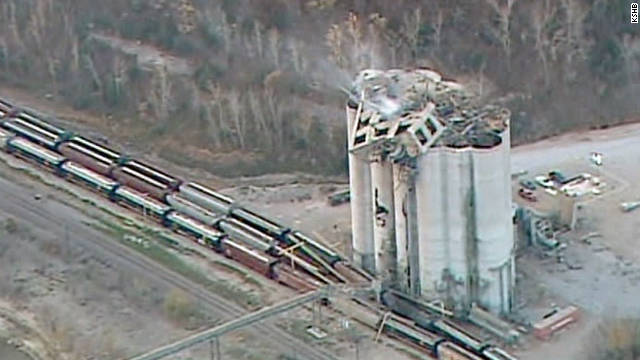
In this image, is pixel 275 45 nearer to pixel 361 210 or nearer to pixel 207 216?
pixel 207 216

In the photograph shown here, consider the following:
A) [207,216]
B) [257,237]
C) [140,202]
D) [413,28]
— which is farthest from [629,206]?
[140,202]

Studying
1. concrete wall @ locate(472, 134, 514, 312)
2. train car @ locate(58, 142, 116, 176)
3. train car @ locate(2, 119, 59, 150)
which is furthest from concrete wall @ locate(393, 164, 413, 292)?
train car @ locate(2, 119, 59, 150)

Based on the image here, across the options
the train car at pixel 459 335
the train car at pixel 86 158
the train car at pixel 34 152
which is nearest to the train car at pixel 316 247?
the train car at pixel 459 335

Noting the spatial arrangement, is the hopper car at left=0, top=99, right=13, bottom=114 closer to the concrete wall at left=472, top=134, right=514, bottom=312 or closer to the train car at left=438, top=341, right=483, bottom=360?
the concrete wall at left=472, top=134, right=514, bottom=312

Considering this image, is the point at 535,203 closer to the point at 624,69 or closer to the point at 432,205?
the point at 432,205

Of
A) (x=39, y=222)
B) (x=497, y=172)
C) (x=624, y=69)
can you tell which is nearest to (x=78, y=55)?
(x=39, y=222)

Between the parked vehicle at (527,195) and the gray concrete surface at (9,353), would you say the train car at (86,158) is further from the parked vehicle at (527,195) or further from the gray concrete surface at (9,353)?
the parked vehicle at (527,195)
